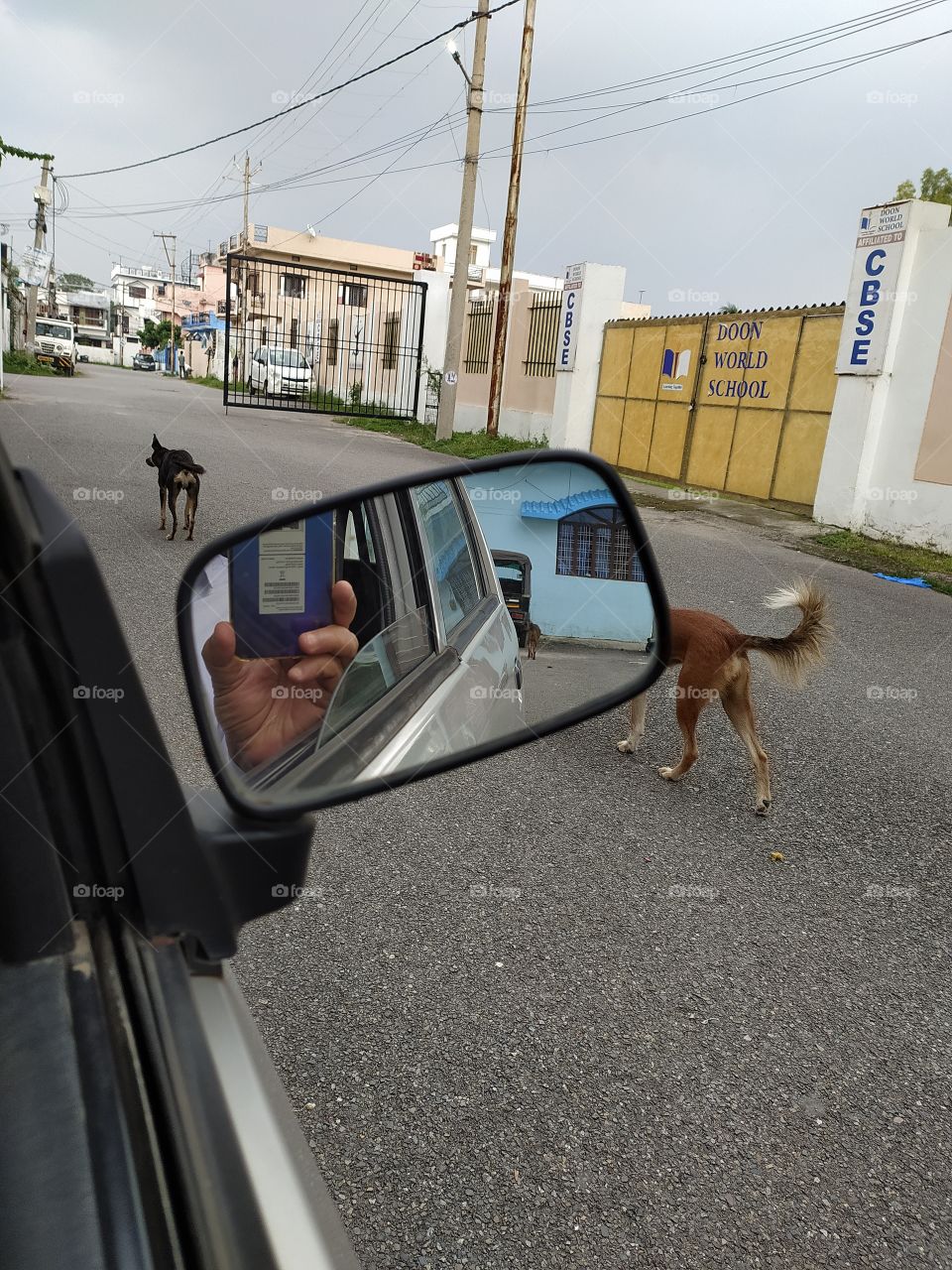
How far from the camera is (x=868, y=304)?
11008mm

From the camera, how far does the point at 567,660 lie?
154 cm

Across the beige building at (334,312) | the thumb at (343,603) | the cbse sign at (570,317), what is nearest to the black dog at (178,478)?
the thumb at (343,603)

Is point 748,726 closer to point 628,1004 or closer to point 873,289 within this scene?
point 628,1004

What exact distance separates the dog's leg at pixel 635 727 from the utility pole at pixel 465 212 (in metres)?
15.5

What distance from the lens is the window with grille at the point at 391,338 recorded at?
28.9m

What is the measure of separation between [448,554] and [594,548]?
14.9 inches

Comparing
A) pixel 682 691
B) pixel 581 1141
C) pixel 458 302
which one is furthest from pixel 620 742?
pixel 458 302

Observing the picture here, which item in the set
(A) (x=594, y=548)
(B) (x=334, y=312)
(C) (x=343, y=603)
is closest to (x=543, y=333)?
(A) (x=594, y=548)

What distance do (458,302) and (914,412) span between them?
1124 cm

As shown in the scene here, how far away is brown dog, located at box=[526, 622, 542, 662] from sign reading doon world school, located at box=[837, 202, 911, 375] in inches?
427

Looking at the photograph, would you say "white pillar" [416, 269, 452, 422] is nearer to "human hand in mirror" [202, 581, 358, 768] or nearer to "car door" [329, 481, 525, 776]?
"car door" [329, 481, 525, 776]

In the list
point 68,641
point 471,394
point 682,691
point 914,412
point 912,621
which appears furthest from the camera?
point 471,394

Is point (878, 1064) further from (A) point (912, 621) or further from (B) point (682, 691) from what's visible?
(A) point (912, 621)

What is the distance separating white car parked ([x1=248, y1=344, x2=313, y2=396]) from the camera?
30.2m
